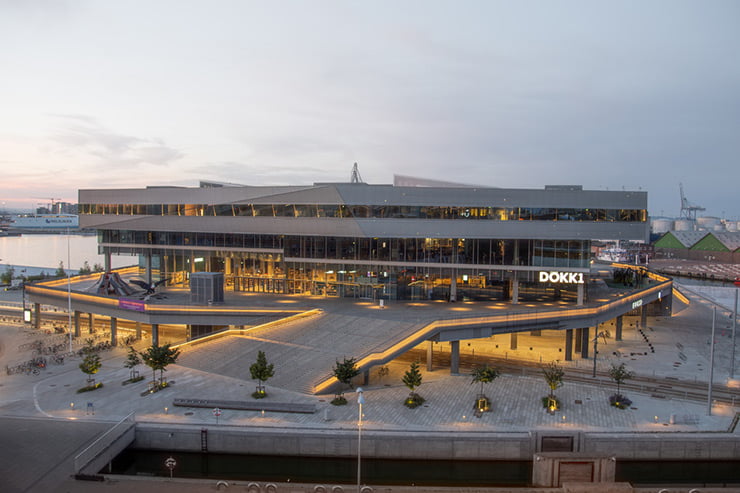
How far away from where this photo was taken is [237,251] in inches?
2290

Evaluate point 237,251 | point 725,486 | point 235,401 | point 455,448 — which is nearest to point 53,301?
point 237,251

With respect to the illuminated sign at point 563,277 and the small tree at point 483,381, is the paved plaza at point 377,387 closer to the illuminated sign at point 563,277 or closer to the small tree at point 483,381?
the small tree at point 483,381

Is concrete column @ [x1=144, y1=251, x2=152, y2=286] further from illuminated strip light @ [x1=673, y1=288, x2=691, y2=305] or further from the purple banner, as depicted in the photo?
illuminated strip light @ [x1=673, y1=288, x2=691, y2=305]

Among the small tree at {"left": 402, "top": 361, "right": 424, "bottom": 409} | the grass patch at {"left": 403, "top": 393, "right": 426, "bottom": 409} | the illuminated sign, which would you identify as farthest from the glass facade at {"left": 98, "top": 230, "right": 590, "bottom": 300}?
the grass patch at {"left": 403, "top": 393, "right": 426, "bottom": 409}

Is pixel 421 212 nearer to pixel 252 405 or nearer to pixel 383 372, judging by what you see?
pixel 383 372

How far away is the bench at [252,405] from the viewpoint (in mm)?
29234

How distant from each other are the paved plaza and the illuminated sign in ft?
24.3

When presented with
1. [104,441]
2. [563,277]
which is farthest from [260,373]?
[563,277]

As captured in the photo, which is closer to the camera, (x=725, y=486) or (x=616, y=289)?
(x=725, y=486)

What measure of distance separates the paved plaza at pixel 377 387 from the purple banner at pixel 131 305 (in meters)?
4.37

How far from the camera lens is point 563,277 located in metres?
48.7

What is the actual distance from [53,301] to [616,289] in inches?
2850

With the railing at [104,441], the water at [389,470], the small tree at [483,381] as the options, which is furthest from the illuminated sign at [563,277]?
the railing at [104,441]

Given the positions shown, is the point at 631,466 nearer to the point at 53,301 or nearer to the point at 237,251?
the point at 237,251
